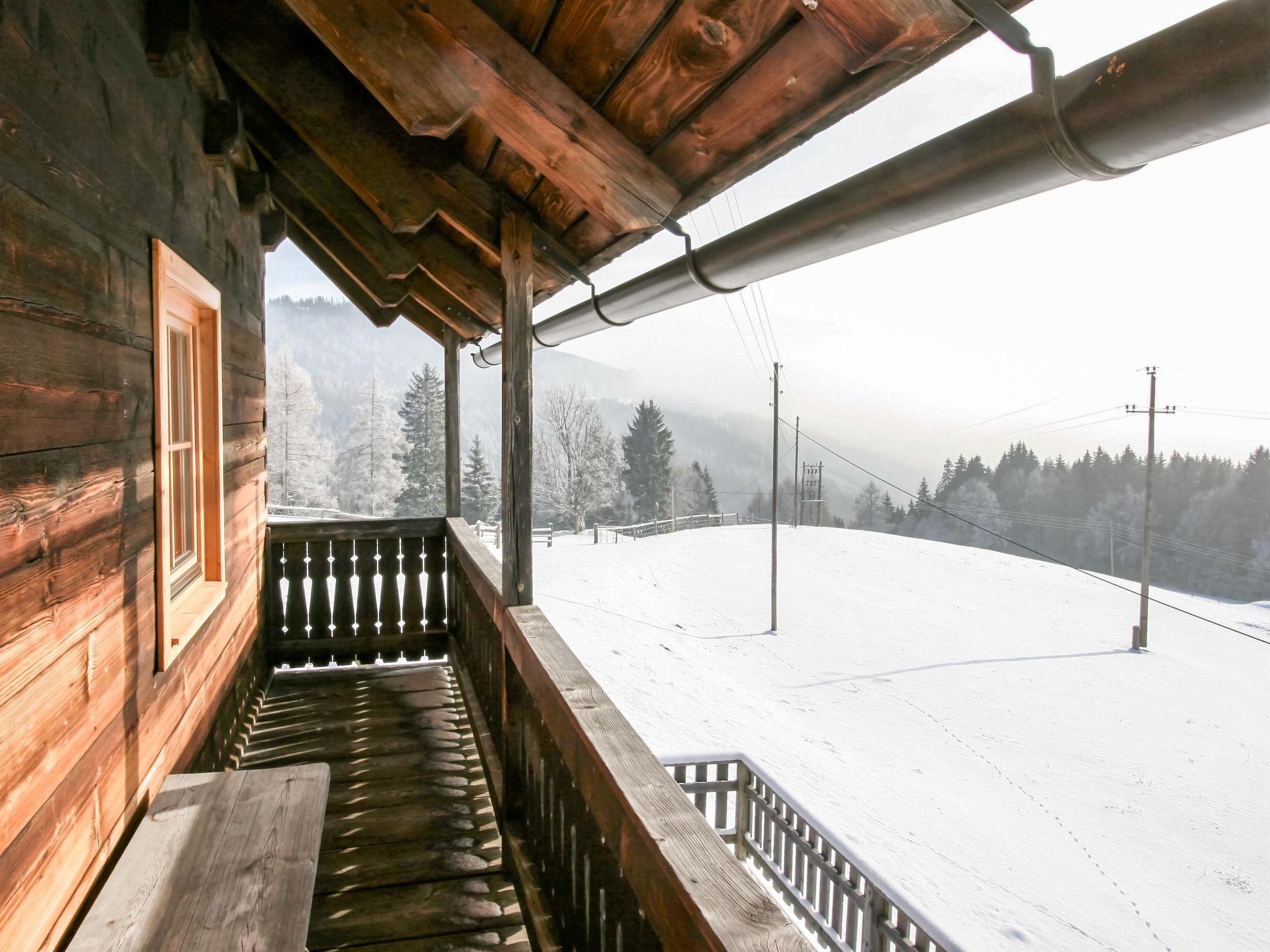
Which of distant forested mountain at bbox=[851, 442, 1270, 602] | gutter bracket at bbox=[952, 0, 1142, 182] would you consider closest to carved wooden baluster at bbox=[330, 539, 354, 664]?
gutter bracket at bbox=[952, 0, 1142, 182]

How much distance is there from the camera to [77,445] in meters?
1.32

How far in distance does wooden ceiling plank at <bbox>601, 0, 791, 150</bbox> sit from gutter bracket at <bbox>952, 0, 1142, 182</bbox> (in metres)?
0.33

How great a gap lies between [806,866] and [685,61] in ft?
21.8

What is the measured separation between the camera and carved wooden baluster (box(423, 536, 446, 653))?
4.66 meters

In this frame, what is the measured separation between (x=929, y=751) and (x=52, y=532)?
14.5 m

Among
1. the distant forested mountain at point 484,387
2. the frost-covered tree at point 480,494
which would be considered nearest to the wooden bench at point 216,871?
the frost-covered tree at point 480,494

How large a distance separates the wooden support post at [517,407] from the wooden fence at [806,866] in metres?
2.91

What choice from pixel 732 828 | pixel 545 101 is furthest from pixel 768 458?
pixel 545 101

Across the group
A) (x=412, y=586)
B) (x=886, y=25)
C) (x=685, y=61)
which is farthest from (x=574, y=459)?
(x=886, y=25)

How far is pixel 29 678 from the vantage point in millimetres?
1119

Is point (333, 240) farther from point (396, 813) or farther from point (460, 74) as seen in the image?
point (396, 813)

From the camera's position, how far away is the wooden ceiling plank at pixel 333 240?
3908 millimetres

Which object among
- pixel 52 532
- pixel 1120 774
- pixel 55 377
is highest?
pixel 55 377

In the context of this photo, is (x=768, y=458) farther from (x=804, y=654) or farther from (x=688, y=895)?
(x=688, y=895)
